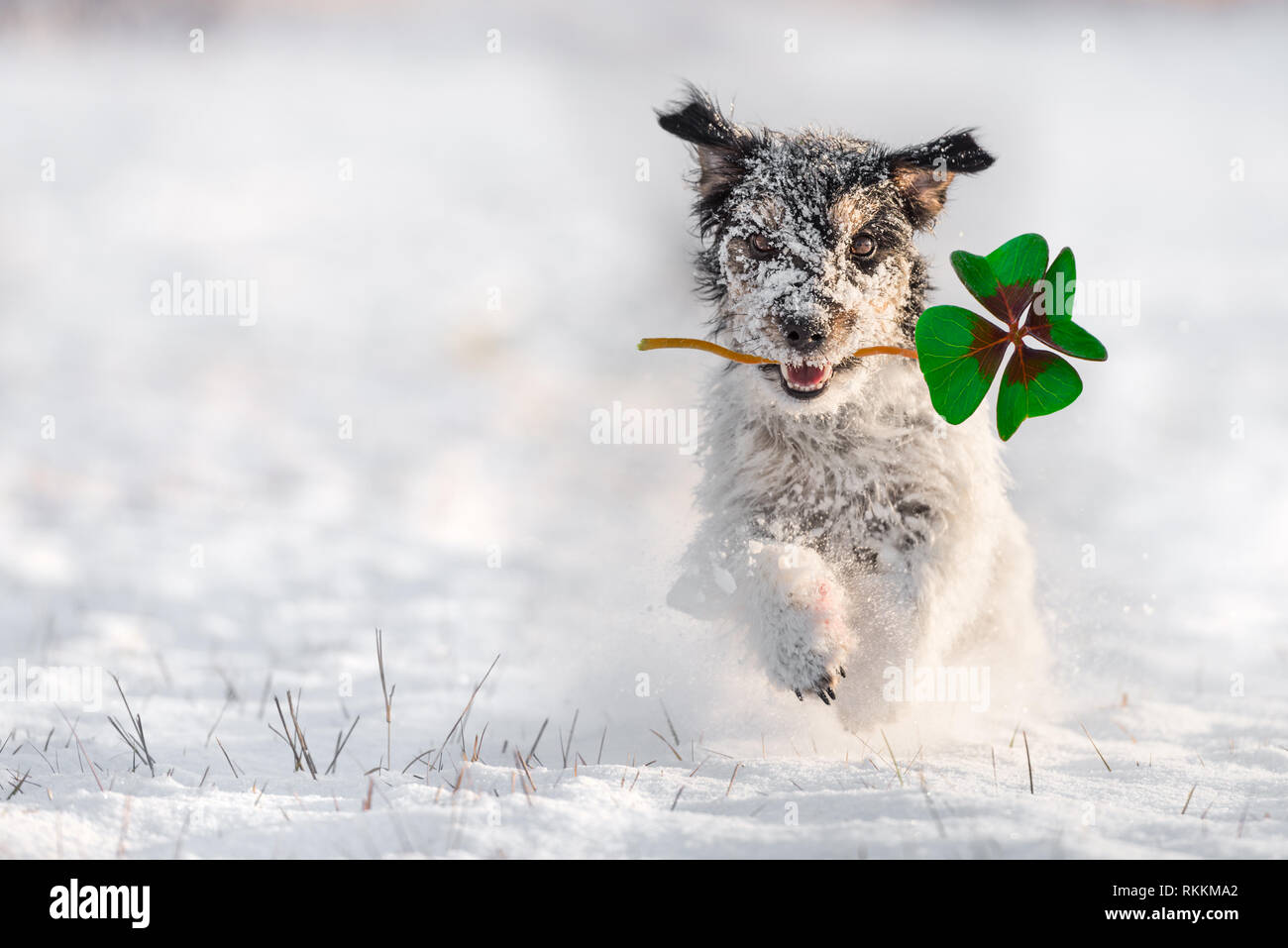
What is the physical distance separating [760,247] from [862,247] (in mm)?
340

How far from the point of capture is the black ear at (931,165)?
11.5 ft

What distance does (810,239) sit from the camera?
3.27 metres

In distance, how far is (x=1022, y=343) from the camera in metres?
2.67

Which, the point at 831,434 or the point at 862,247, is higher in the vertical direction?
the point at 862,247

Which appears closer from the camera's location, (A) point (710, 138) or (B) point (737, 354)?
(B) point (737, 354)

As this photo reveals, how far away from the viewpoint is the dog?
321 cm

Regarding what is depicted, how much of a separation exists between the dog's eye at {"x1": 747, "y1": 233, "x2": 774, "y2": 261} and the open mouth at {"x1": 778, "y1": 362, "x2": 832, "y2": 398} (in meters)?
0.42

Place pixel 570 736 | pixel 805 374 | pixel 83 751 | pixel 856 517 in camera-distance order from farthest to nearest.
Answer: pixel 856 517
pixel 570 736
pixel 805 374
pixel 83 751

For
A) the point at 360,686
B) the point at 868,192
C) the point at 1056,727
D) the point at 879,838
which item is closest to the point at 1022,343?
the point at 868,192

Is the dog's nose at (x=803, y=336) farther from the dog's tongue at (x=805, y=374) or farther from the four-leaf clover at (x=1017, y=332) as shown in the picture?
the four-leaf clover at (x=1017, y=332)

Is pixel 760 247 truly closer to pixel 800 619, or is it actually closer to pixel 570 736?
pixel 800 619

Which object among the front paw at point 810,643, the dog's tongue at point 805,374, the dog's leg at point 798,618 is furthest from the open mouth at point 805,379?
the front paw at point 810,643

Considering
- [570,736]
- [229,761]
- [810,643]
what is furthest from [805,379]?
[229,761]

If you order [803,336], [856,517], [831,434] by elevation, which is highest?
[803,336]
